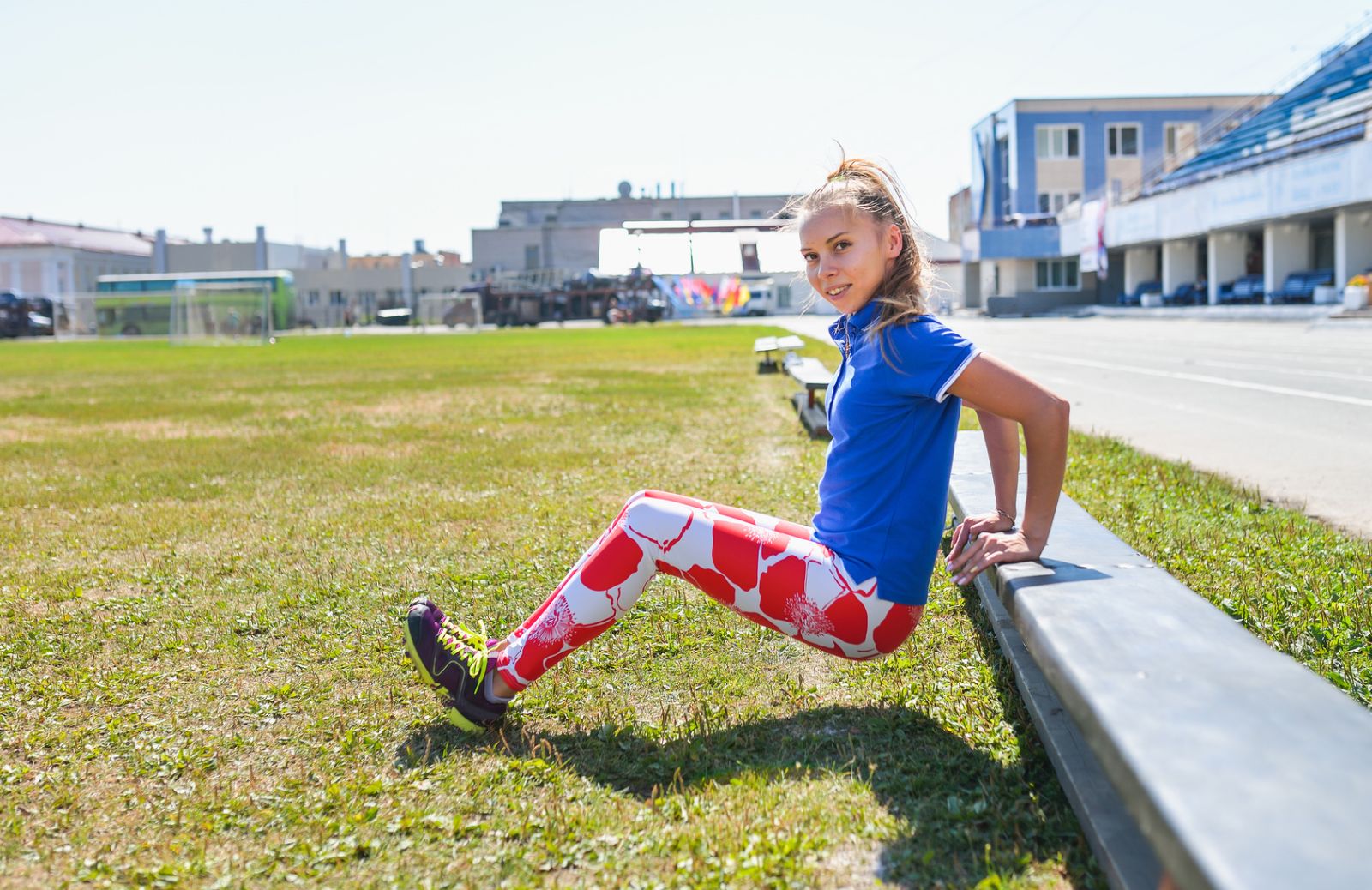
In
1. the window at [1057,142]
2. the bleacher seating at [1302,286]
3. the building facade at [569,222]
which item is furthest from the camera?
the building facade at [569,222]

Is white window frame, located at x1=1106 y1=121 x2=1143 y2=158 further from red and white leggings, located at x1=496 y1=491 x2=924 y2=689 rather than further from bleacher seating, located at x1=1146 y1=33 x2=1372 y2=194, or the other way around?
red and white leggings, located at x1=496 y1=491 x2=924 y2=689

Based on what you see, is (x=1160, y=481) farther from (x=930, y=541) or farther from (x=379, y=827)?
(x=379, y=827)

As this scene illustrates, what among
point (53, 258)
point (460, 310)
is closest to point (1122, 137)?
point (460, 310)

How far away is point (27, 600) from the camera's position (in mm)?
4969

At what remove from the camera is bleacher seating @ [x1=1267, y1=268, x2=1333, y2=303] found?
1484 inches

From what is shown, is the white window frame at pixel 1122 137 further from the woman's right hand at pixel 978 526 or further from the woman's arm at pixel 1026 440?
the woman's arm at pixel 1026 440

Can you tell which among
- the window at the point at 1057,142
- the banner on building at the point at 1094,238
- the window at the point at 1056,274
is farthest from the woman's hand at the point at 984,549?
the window at the point at 1057,142

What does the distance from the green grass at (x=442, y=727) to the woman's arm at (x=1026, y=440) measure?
50 cm

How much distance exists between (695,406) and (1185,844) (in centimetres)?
1157

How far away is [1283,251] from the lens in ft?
132

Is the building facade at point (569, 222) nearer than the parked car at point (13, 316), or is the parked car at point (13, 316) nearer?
the parked car at point (13, 316)

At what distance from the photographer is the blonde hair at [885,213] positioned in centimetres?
304

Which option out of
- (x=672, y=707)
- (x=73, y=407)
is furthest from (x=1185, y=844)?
(x=73, y=407)

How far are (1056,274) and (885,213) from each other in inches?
2532
